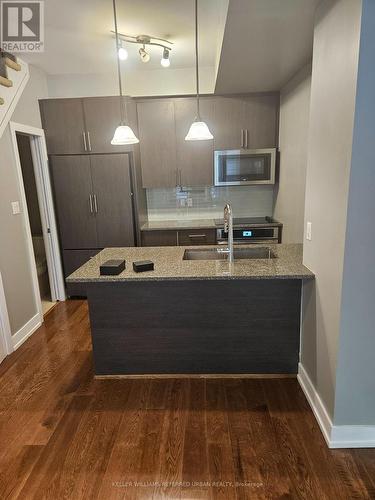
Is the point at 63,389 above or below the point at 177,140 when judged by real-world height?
below

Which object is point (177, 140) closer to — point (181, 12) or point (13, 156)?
point (181, 12)

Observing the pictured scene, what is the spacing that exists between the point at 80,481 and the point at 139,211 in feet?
9.08

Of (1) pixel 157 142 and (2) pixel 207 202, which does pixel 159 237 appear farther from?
(1) pixel 157 142

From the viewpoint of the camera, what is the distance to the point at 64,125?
11.7ft

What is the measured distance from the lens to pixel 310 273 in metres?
1.96

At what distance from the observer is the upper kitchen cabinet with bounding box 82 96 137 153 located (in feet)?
11.5

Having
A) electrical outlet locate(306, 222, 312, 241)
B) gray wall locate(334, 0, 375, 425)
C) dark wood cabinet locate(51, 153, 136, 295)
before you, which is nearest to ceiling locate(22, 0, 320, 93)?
gray wall locate(334, 0, 375, 425)

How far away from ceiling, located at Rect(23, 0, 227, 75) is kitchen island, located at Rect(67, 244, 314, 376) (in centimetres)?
179

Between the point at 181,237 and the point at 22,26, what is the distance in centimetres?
250

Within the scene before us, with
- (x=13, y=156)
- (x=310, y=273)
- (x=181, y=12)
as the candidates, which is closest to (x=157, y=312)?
(x=310, y=273)

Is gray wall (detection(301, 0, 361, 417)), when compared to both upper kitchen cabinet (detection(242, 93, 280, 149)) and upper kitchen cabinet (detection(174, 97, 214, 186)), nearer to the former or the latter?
upper kitchen cabinet (detection(242, 93, 280, 149))

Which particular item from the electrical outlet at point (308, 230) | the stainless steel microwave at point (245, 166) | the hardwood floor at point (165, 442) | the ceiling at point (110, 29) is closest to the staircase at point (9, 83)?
the ceiling at point (110, 29)

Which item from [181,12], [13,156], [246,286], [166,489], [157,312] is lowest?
[166,489]

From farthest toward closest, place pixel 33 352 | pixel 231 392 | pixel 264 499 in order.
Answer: pixel 33 352 → pixel 231 392 → pixel 264 499
